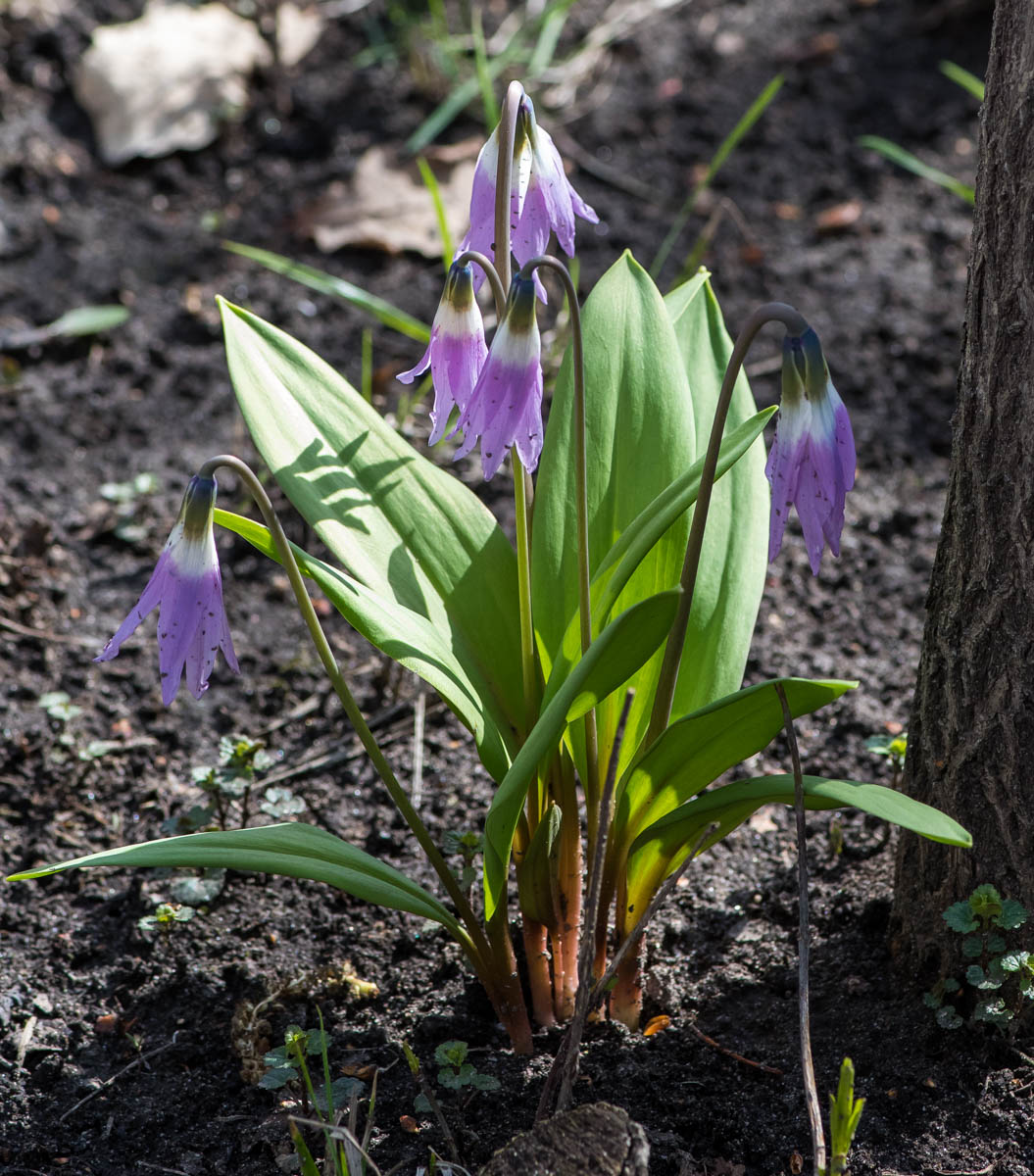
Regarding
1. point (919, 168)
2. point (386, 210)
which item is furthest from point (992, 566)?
point (386, 210)

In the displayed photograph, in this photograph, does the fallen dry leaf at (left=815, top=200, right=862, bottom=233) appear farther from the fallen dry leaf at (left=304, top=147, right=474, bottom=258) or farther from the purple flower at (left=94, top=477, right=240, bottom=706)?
the purple flower at (left=94, top=477, right=240, bottom=706)

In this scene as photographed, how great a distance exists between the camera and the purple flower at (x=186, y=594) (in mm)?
1448

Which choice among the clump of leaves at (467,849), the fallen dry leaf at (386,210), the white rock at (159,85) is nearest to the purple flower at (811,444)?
the clump of leaves at (467,849)

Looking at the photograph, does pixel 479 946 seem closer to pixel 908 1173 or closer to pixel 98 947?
pixel 908 1173

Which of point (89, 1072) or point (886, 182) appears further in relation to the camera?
point (886, 182)

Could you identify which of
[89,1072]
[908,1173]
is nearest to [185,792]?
[89,1072]

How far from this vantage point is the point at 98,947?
213 centimetres

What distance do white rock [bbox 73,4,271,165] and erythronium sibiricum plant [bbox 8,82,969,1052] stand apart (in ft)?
9.17

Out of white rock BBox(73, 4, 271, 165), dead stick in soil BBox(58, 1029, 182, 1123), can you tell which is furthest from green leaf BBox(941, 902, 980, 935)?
white rock BBox(73, 4, 271, 165)

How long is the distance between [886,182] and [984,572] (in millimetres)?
2778

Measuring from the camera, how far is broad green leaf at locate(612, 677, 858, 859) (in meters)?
1.44

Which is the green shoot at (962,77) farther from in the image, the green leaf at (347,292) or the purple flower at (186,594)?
the purple flower at (186,594)

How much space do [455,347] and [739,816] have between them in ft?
2.40

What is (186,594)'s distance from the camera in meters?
1.46
